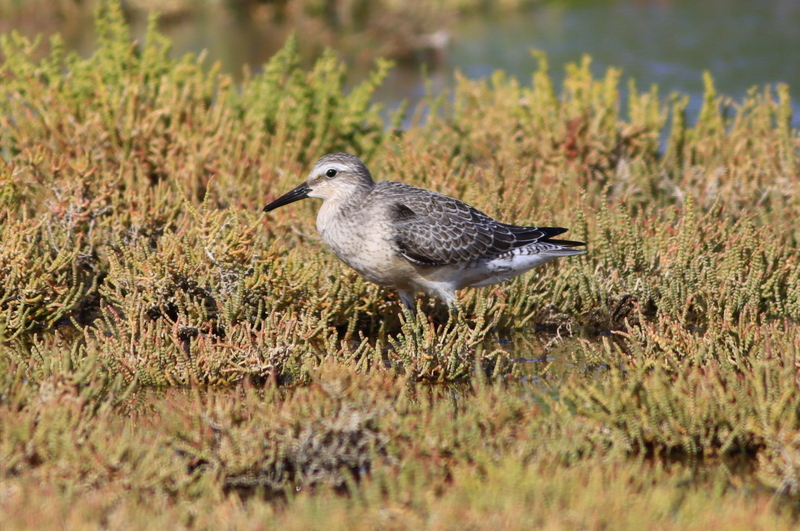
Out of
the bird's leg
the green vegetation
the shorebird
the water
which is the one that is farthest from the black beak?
the water

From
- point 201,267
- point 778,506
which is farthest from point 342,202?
point 778,506

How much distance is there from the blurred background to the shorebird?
7962 millimetres

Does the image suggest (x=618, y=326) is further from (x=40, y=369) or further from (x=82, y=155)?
(x=82, y=155)

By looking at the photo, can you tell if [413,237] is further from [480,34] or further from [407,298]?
[480,34]

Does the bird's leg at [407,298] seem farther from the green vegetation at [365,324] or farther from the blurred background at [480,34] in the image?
the blurred background at [480,34]

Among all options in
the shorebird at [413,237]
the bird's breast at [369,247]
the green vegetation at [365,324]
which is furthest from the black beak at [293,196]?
the bird's breast at [369,247]

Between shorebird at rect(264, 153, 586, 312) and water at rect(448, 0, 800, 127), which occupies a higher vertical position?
water at rect(448, 0, 800, 127)

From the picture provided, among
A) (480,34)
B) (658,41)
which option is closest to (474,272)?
(658,41)

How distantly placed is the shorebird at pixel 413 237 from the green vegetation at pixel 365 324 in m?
0.39

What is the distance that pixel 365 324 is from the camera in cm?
740

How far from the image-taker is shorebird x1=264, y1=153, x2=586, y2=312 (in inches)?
252

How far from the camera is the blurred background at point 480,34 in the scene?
17.0 m

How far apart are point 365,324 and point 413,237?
1.22 metres

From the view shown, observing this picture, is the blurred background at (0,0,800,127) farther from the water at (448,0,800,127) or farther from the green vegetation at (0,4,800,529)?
the green vegetation at (0,4,800,529)
